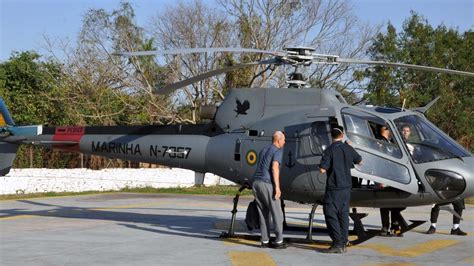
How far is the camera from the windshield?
9.90 meters

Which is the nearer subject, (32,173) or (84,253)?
(84,253)

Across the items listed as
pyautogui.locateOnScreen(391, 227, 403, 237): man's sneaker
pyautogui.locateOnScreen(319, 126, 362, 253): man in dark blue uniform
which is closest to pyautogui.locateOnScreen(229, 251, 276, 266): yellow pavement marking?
pyautogui.locateOnScreen(319, 126, 362, 253): man in dark blue uniform

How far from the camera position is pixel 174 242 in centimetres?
1032

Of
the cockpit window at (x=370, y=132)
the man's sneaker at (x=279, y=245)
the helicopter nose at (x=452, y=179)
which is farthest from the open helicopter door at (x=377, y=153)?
the man's sneaker at (x=279, y=245)

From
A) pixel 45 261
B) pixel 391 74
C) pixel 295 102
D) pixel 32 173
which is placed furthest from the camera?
pixel 391 74

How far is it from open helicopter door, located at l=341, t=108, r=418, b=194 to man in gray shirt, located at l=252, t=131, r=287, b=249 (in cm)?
106

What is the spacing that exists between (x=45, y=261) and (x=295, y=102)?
4.55m

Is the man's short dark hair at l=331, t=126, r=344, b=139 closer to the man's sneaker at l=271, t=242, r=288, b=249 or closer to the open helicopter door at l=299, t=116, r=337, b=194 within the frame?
the open helicopter door at l=299, t=116, r=337, b=194

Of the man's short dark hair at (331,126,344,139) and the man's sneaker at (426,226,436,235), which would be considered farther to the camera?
the man's sneaker at (426,226,436,235)

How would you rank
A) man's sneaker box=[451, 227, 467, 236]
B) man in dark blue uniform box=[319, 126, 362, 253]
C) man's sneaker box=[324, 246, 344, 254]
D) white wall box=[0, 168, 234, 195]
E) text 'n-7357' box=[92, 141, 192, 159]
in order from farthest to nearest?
white wall box=[0, 168, 234, 195] < man's sneaker box=[451, 227, 467, 236] < text 'n-7357' box=[92, 141, 192, 159] < man's sneaker box=[324, 246, 344, 254] < man in dark blue uniform box=[319, 126, 362, 253]

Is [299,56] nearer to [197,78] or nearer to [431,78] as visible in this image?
[197,78]

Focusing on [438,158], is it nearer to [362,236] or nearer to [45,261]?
[362,236]

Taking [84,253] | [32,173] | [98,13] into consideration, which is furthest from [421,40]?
[84,253]

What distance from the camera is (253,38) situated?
3128 cm
